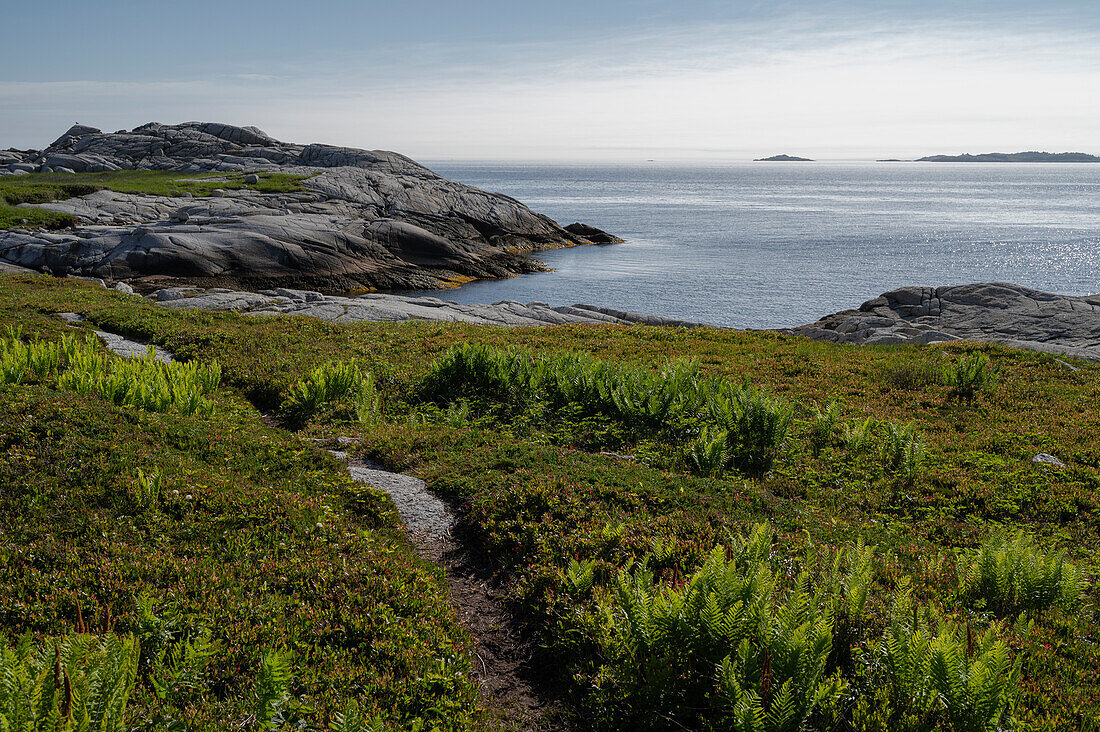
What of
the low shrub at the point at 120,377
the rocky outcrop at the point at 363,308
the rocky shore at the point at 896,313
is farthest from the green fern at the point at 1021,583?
the rocky outcrop at the point at 363,308

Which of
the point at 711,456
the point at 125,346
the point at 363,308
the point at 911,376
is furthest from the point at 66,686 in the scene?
the point at 363,308

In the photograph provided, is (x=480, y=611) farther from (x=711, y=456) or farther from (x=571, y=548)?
(x=711, y=456)

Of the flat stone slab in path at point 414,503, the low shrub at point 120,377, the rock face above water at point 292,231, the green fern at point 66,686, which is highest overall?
the rock face above water at point 292,231

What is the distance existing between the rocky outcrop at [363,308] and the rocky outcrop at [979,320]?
861 cm

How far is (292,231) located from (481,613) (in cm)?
4961

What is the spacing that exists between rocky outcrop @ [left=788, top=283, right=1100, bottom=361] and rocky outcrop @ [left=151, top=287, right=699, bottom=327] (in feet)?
28.3

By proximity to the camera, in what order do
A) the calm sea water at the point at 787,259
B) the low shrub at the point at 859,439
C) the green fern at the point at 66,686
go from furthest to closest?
the calm sea water at the point at 787,259
the low shrub at the point at 859,439
the green fern at the point at 66,686

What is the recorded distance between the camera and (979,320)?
97.1 ft

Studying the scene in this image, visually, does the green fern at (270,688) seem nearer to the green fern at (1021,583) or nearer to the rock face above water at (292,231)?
the green fern at (1021,583)

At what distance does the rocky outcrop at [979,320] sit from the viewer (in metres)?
24.0

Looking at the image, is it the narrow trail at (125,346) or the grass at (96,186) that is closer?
the narrow trail at (125,346)

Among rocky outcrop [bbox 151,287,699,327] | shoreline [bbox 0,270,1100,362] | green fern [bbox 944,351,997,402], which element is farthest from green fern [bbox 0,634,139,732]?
rocky outcrop [bbox 151,287,699,327]

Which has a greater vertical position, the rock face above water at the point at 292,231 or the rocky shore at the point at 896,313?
the rock face above water at the point at 292,231

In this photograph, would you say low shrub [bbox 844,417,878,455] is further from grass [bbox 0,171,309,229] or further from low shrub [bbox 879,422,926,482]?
grass [bbox 0,171,309,229]
